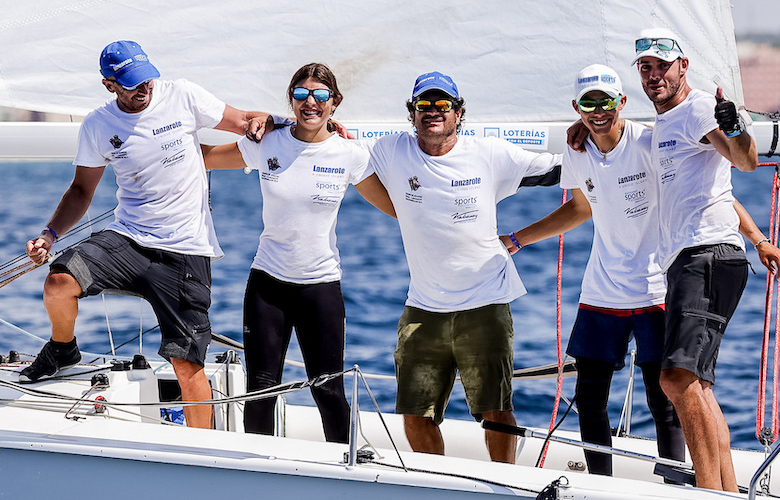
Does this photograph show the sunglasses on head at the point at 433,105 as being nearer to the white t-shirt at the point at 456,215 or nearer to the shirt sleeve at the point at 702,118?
the white t-shirt at the point at 456,215

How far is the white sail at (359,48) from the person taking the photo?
3.76m

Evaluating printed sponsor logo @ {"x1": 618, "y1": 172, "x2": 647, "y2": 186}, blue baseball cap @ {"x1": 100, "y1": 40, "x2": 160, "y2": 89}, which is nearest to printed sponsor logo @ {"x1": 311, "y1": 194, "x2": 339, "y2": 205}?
blue baseball cap @ {"x1": 100, "y1": 40, "x2": 160, "y2": 89}

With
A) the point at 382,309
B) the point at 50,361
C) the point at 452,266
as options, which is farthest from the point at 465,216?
the point at 382,309

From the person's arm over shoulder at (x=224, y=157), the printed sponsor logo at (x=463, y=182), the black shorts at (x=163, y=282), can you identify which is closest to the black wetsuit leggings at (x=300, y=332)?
the black shorts at (x=163, y=282)

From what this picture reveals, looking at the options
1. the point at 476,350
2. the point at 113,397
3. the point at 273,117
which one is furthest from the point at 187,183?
the point at 476,350

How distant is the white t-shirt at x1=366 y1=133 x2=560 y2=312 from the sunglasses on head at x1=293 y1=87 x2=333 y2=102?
11.7 inches

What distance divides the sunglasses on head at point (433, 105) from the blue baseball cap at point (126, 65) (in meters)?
0.83

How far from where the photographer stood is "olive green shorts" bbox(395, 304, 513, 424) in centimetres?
343

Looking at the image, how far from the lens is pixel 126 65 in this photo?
11.1 feet

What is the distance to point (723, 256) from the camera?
301cm

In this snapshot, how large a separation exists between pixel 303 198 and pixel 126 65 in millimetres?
672

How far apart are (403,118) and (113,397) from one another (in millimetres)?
1394

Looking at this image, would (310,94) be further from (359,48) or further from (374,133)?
(359,48)

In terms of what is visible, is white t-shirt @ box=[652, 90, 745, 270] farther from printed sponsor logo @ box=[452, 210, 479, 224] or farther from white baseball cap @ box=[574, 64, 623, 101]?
printed sponsor logo @ box=[452, 210, 479, 224]
